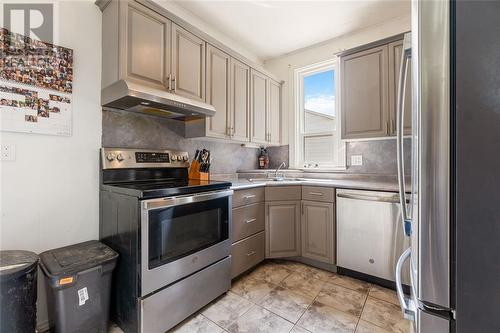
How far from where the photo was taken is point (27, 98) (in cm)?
140

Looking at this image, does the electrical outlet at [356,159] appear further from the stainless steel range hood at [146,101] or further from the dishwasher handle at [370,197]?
the stainless steel range hood at [146,101]

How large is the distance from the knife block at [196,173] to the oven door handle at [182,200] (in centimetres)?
A: 42

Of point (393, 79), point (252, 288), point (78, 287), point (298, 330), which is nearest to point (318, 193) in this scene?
point (252, 288)

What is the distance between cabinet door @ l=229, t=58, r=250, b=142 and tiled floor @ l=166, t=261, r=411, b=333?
61.0 inches

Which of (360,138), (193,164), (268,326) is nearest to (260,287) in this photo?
(268,326)

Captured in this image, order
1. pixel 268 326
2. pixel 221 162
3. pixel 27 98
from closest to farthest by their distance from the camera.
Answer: pixel 27 98 → pixel 268 326 → pixel 221 162

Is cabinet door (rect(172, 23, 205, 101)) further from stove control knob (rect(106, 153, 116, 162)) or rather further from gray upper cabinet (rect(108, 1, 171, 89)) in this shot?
stove control knob (rect(106, 153, 116, 162))

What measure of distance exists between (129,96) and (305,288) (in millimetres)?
2080

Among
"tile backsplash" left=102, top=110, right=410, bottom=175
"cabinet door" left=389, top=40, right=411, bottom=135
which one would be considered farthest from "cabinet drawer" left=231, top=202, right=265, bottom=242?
"cabinet door" left=389, top=40, right=411, bottom=135

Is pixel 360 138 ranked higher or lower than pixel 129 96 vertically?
lower

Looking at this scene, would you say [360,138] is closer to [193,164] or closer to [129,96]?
[193,164]

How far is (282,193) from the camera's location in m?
2.42

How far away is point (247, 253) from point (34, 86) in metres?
2.05

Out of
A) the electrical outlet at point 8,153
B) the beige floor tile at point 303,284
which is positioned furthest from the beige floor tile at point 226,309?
the electrical outlet at point 8,153
